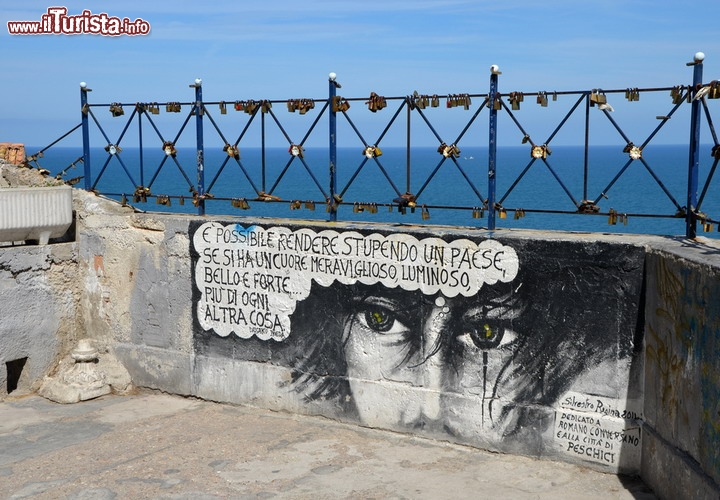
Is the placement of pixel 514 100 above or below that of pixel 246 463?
above

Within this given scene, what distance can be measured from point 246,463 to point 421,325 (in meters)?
2.17

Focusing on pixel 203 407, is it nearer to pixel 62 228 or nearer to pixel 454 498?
pixel 62 228

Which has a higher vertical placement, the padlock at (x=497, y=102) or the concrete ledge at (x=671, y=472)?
the padlock at (x=497, y=102)

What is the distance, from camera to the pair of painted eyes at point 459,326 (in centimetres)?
785

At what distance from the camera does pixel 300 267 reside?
8.97 m

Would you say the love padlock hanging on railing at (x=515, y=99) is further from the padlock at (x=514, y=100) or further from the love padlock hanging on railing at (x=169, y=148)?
the love padlock hanging on railing at (x=169, y=148)

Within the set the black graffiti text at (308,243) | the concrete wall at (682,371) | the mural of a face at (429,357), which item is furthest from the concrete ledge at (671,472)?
the black graffiti text at (308,243)

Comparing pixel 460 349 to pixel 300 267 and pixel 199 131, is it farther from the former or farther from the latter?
pixel 199 131

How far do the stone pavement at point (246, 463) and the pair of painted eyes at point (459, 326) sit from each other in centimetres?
108

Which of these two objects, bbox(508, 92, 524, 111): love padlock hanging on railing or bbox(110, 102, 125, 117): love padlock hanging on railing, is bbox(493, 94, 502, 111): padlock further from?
bbox(110, 102, 125, 117): love padlock hanging on railing

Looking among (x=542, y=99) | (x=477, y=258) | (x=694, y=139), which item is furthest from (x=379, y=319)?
(x=694, y=139)

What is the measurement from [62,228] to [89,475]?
386cm

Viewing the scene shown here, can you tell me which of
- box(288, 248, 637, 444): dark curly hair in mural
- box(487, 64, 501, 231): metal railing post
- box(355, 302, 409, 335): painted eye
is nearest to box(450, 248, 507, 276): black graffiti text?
box(288, 248, 637, 444): dark curly hair in mural

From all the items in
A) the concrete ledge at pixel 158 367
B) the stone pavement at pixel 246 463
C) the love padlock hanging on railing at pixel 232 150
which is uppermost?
the love padlock hanging on railing at pixel 232 150
